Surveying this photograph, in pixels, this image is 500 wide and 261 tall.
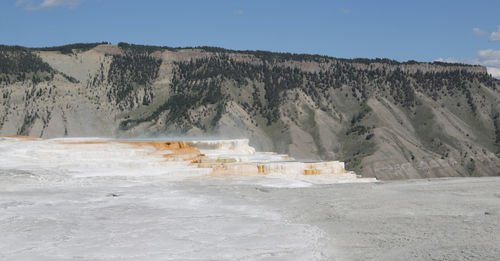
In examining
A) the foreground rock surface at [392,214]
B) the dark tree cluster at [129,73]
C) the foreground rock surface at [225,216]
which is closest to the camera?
Result: the foreground rock surface at [392,214]

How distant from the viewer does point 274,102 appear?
12450cm

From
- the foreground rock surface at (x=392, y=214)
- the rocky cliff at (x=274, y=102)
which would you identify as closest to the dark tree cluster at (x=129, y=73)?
the rocky cliff at (x=274, y=102)

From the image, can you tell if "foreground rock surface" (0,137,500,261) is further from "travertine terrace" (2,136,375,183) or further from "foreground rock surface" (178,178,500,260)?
"travertine terrace" (2,136,375,183)

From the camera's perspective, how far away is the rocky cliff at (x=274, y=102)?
10688 centimetres

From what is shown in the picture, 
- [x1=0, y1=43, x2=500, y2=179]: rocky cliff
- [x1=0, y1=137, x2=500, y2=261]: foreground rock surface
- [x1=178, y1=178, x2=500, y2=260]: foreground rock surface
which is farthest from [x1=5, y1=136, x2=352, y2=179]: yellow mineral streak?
[x1=0, y1=43, x2=500, y2=179]: rocky cliff

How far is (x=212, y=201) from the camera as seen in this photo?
20094mm

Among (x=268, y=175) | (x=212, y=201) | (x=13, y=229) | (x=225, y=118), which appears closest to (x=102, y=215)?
(x=13, y=229)

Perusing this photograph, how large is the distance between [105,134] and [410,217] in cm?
10033

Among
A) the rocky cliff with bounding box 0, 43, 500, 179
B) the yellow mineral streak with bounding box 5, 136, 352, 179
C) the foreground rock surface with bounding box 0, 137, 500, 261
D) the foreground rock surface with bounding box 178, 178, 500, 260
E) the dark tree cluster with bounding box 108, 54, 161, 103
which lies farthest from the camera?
the dark tree cluster with bounding box 108, 54, 161, 103

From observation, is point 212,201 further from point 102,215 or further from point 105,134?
point 105,134

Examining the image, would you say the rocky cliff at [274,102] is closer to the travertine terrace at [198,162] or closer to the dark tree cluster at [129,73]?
the dark tree cluster at [129,73]

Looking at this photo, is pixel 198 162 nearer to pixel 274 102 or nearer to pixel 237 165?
pixel 237 165

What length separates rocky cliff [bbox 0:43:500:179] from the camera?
10688 cm

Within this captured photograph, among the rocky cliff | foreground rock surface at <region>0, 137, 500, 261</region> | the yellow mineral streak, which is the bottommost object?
foreground rock surface at <region>0, 137, 500, 261</region>
